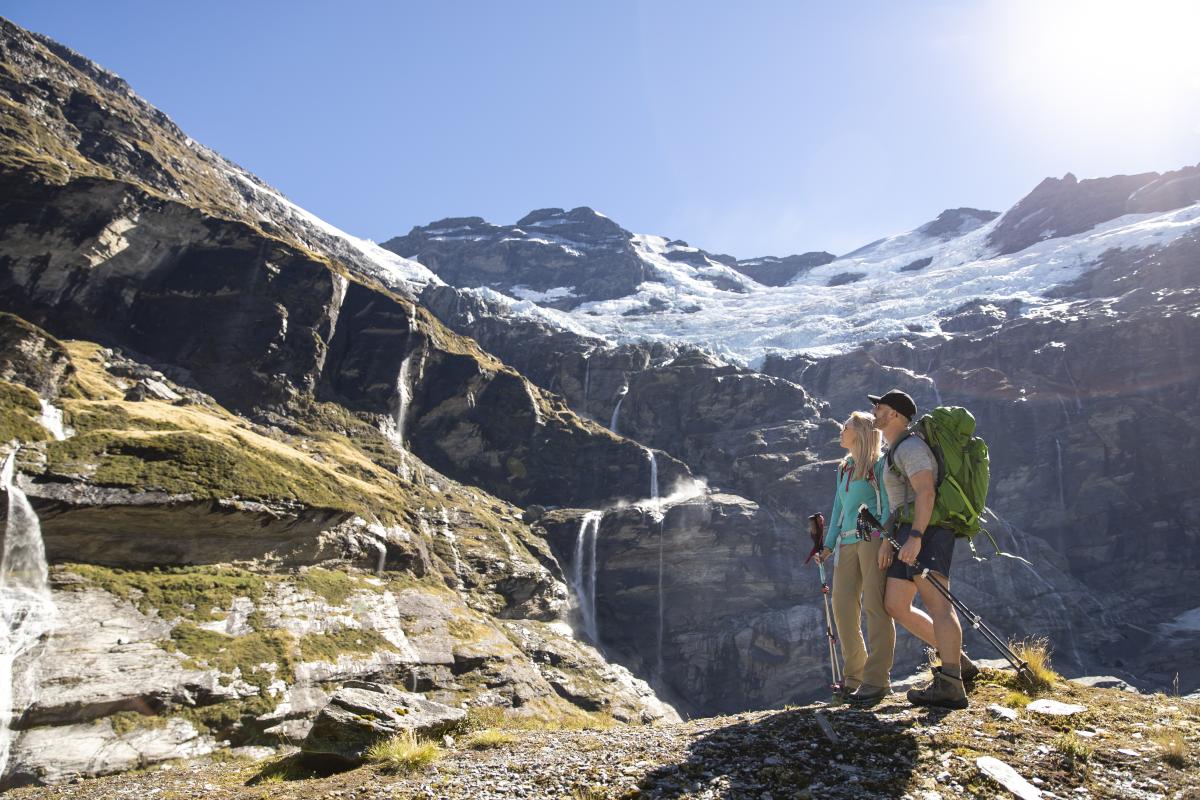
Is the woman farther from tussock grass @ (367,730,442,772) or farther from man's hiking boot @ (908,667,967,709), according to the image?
tussock grass @ (367,730,442,772)

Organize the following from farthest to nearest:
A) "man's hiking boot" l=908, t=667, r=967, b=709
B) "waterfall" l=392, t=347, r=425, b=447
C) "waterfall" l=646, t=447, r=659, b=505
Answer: "waterfall" l=646, t=447, r=659, b=505 < "waterfall" l=392, t=347, r=425, b=447 < "man's hiking boot" l=908, t=667, r=967, b=709

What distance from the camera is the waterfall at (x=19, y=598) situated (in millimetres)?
22516

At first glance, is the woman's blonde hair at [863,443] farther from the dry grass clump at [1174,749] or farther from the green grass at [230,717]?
the green grass at [230,717]

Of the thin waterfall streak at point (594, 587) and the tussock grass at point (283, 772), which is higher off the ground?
the tussock grass at point (283, 772)

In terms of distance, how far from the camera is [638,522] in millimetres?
74688

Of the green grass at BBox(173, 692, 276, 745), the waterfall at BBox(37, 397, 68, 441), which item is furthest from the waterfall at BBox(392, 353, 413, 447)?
the green grass at BBox(173, 692, 276, 745)

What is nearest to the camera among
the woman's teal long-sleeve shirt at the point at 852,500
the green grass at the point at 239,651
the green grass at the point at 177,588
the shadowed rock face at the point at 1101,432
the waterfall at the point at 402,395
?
the woman's teal long-sleeve shirt at the point at 852,500

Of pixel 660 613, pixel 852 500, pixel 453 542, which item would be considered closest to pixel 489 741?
pixel 852 500

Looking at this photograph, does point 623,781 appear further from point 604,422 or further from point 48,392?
point 604,422

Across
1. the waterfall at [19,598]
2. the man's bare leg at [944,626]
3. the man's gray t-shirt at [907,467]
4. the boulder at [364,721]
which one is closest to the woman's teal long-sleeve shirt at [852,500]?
the man's gray t-shirt at [907,467]

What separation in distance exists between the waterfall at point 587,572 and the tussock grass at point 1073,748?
6080 cm

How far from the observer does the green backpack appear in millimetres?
7801

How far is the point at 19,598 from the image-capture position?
2608 cm

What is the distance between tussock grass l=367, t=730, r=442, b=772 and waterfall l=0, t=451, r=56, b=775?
21.1m
